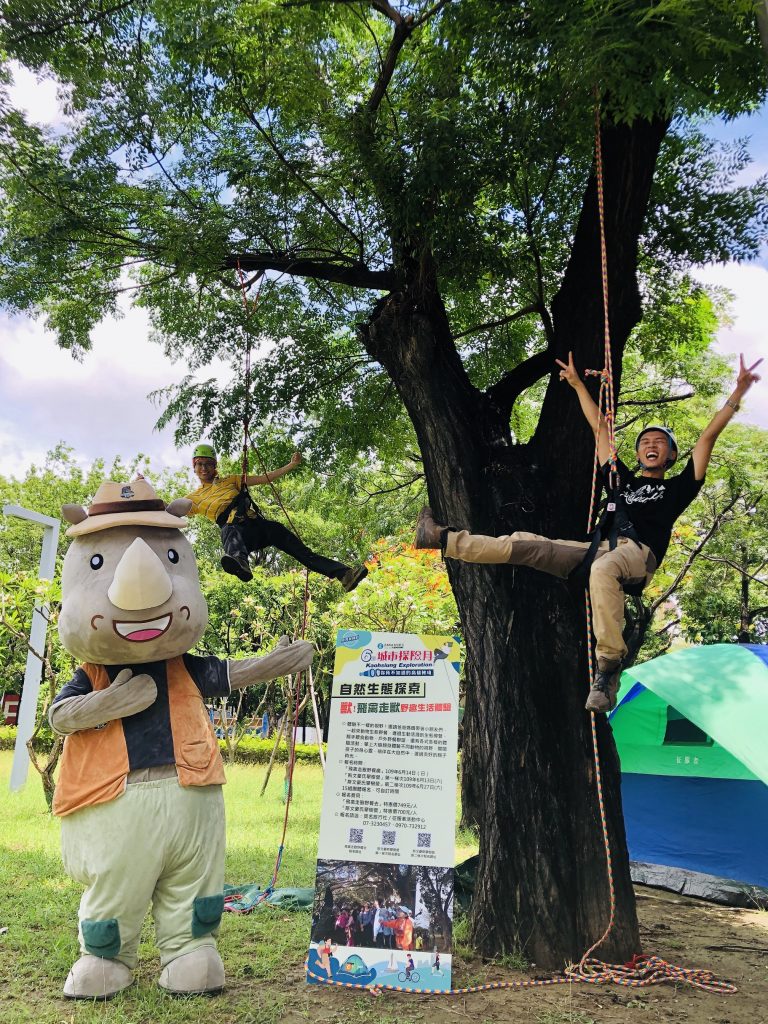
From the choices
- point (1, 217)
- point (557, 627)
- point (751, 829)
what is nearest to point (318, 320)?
point (1, 217)

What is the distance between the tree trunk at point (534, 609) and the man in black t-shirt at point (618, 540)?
0.53m

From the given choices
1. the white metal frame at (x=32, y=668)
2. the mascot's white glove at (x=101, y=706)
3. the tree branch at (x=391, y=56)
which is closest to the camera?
the mascot's white glove at (x=101, y=706)

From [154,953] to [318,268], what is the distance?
5005mm

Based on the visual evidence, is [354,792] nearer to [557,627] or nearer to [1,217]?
[557,627]

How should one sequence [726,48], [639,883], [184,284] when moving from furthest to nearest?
[639,883], [184,284], [726,48]

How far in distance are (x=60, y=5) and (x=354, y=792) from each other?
483 centimetres

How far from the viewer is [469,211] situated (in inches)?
207

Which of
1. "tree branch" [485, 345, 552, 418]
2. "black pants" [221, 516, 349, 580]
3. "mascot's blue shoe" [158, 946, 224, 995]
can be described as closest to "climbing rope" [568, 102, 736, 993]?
"tree branch" [485, 345, 552, 418]

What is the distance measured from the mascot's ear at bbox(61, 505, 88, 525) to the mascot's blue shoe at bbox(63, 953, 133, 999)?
2281mm

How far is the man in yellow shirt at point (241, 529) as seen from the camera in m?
5.63

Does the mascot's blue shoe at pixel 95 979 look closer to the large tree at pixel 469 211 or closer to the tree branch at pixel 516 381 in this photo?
the large tree at pixel 469 211

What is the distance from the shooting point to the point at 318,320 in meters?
7.91

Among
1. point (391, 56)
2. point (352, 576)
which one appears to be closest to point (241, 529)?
point (352, 576)

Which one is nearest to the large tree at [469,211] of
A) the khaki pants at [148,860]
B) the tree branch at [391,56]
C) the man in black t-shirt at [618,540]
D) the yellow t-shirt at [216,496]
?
the tree branch at [391,56]
